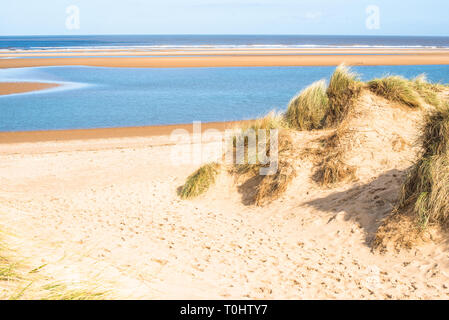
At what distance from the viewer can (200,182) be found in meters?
8.71

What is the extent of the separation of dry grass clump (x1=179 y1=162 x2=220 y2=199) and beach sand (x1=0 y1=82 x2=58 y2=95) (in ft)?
60.2

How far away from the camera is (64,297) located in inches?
137

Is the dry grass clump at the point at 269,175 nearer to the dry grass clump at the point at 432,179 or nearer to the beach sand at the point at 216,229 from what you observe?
the beach sand at the point at 216,229

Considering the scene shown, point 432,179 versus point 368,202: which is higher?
point 432,179

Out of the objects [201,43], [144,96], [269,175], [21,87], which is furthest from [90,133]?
[201,43]

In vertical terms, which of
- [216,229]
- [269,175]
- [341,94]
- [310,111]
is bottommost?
[216,229]

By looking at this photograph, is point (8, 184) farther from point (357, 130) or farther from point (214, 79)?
point (214, 79)

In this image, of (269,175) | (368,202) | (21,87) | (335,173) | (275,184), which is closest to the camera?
(368,202)

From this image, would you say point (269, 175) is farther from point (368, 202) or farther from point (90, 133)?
point (90, 133)

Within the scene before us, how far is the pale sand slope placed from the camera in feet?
16.2

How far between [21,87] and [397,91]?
21895 millimetres

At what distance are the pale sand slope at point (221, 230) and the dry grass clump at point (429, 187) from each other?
317 millimetres

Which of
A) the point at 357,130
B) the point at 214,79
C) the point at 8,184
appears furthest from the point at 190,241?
the point at 214,79

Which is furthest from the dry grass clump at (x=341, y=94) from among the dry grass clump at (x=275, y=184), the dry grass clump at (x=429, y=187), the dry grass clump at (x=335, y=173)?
the dry grass clump at (x=429, y=187)
